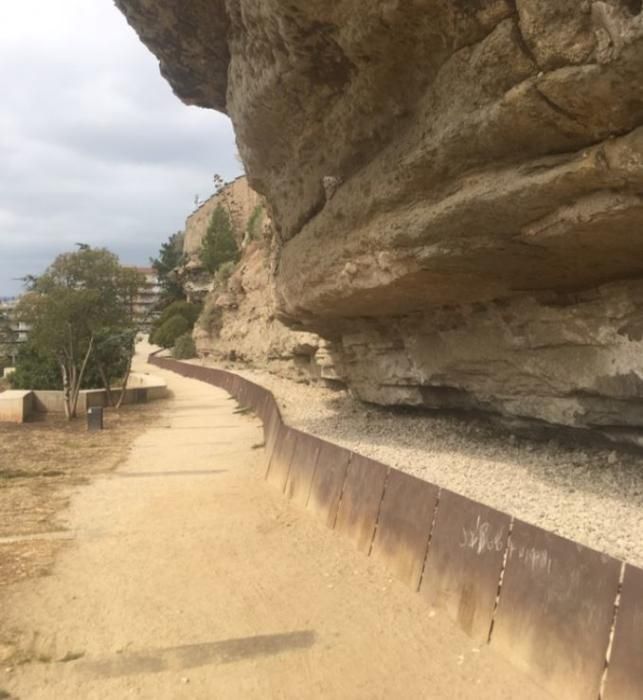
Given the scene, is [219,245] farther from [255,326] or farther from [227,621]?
[227,621]

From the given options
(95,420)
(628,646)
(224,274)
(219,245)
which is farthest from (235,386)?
(219,245)

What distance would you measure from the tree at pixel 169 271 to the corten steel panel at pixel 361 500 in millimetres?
53874

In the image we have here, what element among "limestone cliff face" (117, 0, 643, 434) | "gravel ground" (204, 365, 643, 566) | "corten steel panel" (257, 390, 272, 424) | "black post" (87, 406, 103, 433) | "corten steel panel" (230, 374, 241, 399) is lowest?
"black post" (87, 406, 103, 433)

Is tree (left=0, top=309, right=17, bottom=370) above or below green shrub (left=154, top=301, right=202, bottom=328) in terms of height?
below

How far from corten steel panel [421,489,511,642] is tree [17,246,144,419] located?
16501 millimetres

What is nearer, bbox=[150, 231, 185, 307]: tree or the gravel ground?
the gravel ground

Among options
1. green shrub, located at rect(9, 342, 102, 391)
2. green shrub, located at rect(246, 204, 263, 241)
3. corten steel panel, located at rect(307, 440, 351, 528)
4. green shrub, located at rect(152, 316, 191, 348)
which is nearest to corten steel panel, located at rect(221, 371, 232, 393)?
green shrub, located at rect(9, 342, 102, 391)

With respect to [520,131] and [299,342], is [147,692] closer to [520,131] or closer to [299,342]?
[520,131]

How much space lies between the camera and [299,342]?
18.1 meters

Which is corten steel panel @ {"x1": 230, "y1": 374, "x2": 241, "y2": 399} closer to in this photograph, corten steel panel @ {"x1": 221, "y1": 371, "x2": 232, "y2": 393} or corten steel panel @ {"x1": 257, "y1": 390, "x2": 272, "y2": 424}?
corten steel panel @ {"x1": 221, "y1": 371, "x2": 232, "y2": 393}

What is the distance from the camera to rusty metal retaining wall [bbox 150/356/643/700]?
3.53 meters

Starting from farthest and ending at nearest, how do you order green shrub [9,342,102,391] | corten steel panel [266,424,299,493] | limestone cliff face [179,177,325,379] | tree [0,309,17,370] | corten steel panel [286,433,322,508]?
1. tree [0,309,17,370]
2. green shrub [9,342,102,391]
3. limestone cliff face [179,177,325,379]
4. corten steel panel [266,424,299,493]
5. corten steel panel [286,433,322,508]

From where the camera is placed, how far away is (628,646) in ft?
11.2

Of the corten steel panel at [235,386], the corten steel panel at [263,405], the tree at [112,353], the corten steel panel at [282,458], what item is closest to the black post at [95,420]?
the corten steel panel at [263,405]
